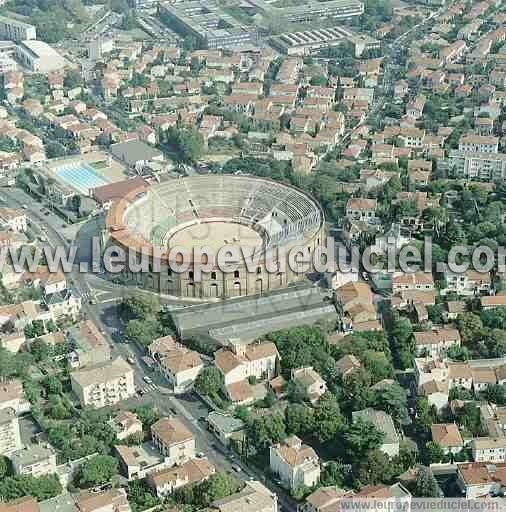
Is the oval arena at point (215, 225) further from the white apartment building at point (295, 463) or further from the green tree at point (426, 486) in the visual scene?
the green tree at point (426, 486)

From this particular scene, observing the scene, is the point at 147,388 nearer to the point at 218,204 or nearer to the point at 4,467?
the point at 4,467

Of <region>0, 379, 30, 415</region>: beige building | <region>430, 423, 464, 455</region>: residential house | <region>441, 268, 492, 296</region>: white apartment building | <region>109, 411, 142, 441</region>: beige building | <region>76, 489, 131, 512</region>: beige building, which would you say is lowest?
<region>76, 489, 131, 512</region>: beige building

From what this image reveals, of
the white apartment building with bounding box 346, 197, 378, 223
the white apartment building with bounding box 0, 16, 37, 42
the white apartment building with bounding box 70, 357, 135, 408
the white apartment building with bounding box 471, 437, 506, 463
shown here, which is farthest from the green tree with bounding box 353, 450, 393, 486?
the white apartment building with bounding box 0, 16, 37, 42

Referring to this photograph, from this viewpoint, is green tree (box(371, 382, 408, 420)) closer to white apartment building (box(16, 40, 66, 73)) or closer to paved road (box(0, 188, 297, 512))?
paved road (box(0, 188, 297, 512))

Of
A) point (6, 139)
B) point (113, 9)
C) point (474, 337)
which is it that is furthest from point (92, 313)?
point (113, 9)

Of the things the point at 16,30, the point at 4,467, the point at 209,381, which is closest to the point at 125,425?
the point at 209,381

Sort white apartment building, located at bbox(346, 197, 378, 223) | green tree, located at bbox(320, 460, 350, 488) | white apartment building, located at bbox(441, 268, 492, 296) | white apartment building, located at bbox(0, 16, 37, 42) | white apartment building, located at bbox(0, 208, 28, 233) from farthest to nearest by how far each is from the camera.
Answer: white apartment building, located at bbox(0, 16, 37, 42)
white apartment building, located at bbox(0, 208, 28, 233)
white apartment building, located at bbox(346, 197, 378, 223)
white apartment building, located at bbox(441, 268, 492, 296)
green tree, located at bbox(320, 460, 350, 488)
